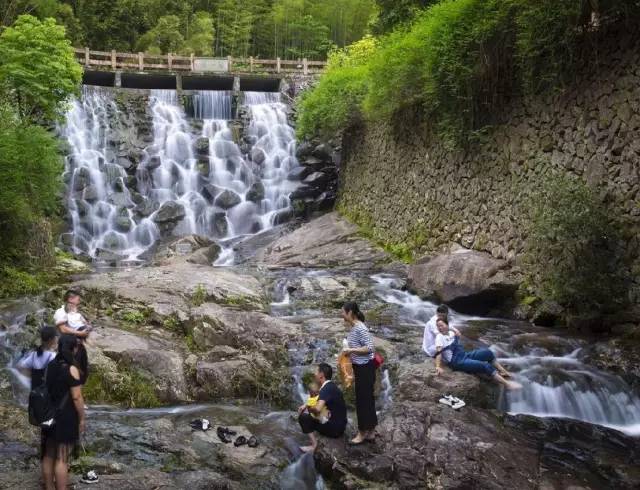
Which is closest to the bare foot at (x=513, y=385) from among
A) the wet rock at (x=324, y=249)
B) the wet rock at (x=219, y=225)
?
the wet rock at (x=324, y=249)

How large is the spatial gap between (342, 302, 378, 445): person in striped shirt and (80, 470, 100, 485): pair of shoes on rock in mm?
2552

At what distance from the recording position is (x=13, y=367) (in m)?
8.31

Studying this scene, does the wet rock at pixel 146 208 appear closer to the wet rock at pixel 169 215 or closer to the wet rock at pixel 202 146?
the wet rock at pixel 169 215

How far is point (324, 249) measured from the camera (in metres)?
16.9

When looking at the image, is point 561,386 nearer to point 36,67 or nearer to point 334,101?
point 334,101

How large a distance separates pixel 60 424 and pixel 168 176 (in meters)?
19.9

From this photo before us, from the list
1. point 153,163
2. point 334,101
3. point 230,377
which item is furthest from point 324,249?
point 153,163

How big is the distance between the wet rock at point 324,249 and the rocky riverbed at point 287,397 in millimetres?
3537

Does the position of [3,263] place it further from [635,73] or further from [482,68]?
[635,73]

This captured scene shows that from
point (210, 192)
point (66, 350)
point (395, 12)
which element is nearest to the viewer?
point (66, 350)

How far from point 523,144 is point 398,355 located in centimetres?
534

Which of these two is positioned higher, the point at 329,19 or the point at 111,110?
the point at 329,19

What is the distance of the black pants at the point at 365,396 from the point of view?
19.9ft

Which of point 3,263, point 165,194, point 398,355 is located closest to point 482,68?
point 398,355
